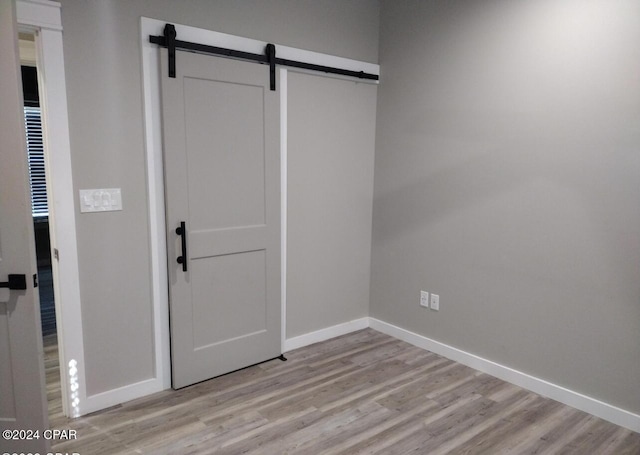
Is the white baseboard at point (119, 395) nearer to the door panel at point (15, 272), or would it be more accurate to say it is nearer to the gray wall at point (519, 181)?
the door panel at point (15, 272)

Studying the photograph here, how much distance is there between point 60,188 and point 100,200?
21 cm

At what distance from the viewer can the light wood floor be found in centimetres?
226

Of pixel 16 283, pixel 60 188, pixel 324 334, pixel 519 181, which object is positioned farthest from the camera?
pixel 324 334

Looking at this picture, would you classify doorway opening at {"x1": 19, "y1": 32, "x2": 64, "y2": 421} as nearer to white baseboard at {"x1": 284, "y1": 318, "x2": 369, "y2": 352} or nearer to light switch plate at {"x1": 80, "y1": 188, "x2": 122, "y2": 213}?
light switch plate at {"x1": 80, "y1": 188, "x2": 122, "y2": 213}

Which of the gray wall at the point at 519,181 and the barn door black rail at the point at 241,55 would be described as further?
the barn door black rail at the point at 241,55

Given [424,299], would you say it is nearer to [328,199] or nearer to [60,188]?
[328,199]

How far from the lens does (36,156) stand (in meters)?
5.30

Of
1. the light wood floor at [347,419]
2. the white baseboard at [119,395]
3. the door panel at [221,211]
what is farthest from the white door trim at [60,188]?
the door panel at [221,211]

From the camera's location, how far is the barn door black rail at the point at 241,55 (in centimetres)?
253

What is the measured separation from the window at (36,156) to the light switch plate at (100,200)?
3.35m

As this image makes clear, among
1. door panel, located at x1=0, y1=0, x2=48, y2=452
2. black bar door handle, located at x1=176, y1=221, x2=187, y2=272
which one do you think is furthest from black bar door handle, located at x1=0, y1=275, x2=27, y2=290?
black bar door handle, located at x1=176, y1=221, x2=187, y2=272

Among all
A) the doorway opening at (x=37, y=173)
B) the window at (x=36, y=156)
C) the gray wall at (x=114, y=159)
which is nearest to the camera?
the gray wall at (x=114, y=159)

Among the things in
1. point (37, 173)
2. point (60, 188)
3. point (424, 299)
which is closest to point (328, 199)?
point (424, 299)

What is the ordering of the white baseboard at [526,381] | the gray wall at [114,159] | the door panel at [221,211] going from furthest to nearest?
1. the door panel at [221,211]
2. the white baseboard at [526,381]
3. the gray wall at [114,159]
